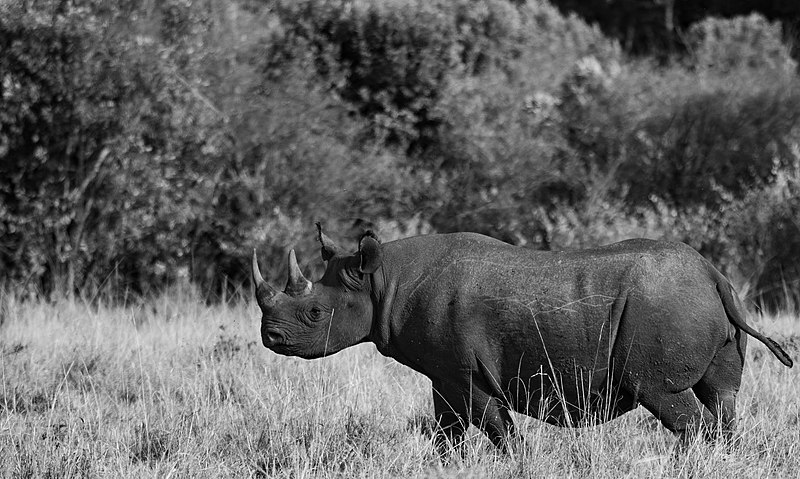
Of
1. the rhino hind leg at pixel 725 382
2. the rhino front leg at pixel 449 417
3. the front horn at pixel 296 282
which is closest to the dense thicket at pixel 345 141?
the rhino hind leg at pixel 725 382

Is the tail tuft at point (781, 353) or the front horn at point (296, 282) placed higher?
the front horn at point (296, 282)

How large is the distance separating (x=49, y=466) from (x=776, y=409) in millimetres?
4149

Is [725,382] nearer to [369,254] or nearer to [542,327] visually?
[542,327]

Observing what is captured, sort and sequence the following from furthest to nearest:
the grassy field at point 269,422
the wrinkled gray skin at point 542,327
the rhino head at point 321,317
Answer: the rhino head at point 321,317
the grassy field at point 269,422
the wrinkled gray skin at point 542,327

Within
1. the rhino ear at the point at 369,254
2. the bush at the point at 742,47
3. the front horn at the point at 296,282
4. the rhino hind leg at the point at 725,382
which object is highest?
the bush at the point at 742,47

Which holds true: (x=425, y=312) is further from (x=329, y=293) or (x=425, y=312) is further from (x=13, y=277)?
(x=13, y=277)

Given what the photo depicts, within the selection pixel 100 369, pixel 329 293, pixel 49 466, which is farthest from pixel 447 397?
pixel 100 369

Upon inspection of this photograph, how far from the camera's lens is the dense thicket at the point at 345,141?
42.6ft

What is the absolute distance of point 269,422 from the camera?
6340 mm

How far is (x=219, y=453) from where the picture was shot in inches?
238

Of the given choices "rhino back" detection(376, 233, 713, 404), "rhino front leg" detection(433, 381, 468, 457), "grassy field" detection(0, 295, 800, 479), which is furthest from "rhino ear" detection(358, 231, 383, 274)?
"grassy field" detection(0, 295, 800, 479)

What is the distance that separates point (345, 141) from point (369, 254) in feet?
30.1

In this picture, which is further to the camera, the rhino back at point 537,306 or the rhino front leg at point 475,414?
the rhino front leg at point 475,414

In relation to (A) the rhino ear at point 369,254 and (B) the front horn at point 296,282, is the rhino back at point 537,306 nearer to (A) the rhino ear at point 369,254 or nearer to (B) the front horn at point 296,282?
(A) the rhino ear at point 369,254
